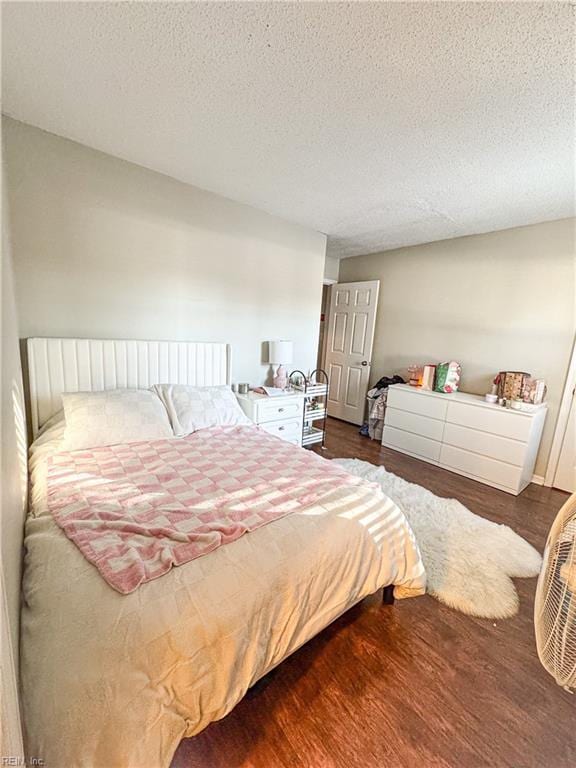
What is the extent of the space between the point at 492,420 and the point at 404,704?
8.34 ft

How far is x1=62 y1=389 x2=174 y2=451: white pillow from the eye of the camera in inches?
74.4

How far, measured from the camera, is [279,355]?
332 cm

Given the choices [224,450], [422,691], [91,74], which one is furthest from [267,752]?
[91,74]

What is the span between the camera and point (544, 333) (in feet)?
10.3

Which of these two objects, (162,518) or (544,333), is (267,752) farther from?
(544,333)

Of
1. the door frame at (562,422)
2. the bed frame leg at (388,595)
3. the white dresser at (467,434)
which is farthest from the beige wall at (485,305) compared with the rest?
the bed frame leg at (388,595)

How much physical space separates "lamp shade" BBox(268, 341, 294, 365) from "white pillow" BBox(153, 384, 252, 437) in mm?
859

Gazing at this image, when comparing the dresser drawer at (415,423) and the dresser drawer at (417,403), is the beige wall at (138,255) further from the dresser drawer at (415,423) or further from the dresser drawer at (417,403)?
the dresser drawer at (415,423)

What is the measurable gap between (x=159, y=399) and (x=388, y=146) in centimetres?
223

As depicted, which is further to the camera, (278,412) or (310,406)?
(310,406)

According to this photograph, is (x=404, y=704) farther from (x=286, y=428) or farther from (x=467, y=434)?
(x=467, y=434)

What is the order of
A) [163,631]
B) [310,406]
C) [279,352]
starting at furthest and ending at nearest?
[310,406], [279,352], [163,631]

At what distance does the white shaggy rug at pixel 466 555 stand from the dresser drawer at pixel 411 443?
79 cm

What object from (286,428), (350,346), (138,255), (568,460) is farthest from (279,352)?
(568,460)
